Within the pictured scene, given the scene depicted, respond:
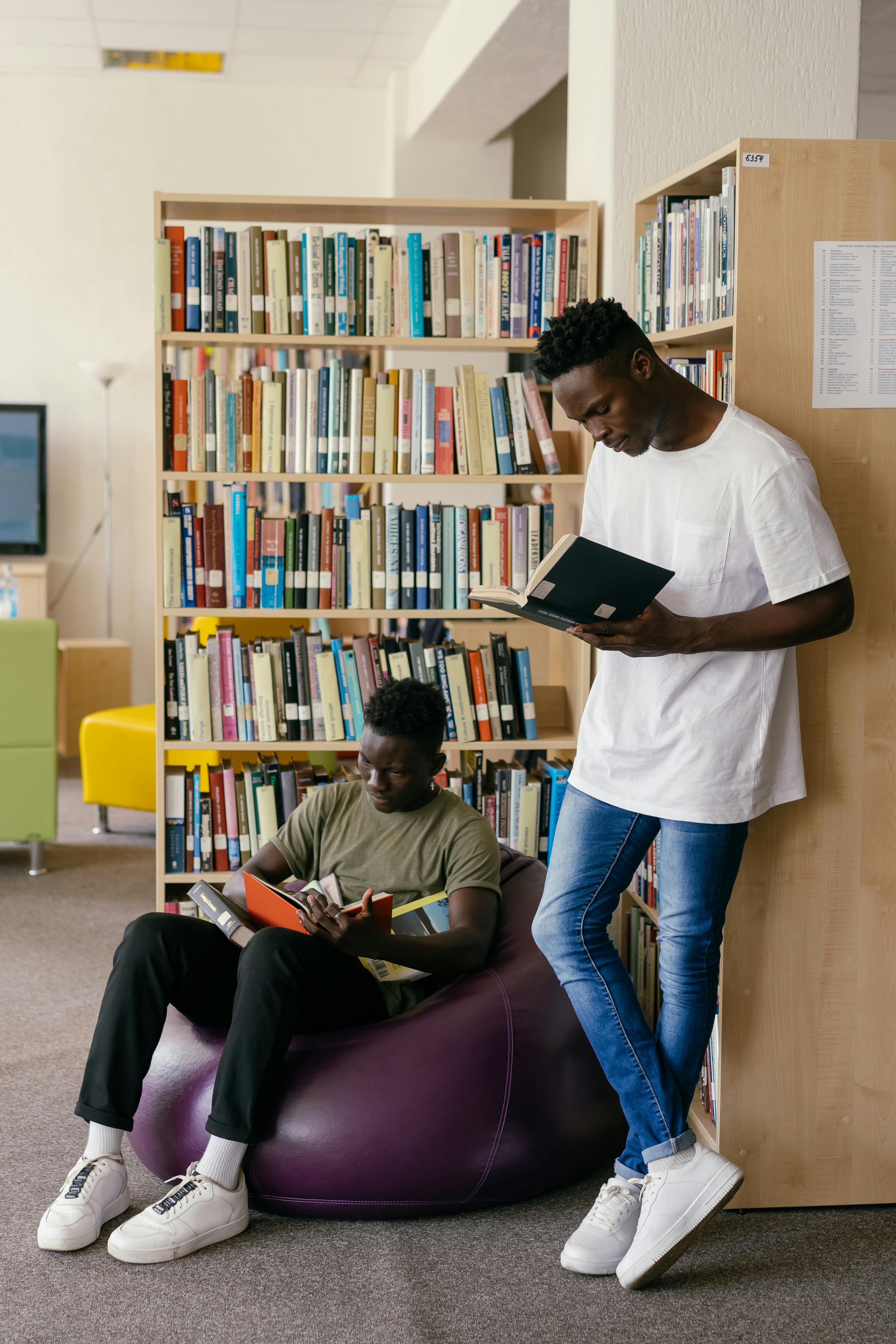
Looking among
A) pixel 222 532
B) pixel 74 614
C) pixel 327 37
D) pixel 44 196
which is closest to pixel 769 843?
pixel 222 532

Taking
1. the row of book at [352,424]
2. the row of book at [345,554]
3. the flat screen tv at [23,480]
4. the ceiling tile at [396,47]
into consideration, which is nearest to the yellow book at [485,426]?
the row of book at [352,424]

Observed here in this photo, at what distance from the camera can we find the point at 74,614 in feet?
21.9

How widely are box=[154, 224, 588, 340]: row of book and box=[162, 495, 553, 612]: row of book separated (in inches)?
17.8

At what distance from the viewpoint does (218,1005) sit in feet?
6.97

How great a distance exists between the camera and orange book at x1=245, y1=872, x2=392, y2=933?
1.97 metres

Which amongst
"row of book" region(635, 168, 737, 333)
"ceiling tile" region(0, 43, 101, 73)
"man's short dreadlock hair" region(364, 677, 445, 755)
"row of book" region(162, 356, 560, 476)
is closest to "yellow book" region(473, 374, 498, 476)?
"row of book" region(162, 356, 560, 476)

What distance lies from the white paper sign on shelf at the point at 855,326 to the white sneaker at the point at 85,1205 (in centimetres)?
174

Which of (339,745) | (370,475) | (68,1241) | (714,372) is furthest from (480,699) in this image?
(68,1241)

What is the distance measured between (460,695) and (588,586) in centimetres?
155

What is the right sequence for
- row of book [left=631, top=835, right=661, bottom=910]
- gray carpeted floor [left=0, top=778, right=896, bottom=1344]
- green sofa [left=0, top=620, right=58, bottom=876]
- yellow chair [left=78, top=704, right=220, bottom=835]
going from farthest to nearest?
yellow chair [left=78, top=704, right=220, bottom=835] → green sofa [left=0, top=620, right=58, bottom=876] → row of book [left=631, top=835, right=661, bottom=910] → gray carpeted floor [left=0, top=778, right=896, bottom=1344]

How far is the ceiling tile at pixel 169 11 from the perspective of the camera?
501cm

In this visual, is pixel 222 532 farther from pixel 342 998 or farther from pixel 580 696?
pixel 342 998

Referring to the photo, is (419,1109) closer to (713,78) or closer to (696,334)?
(696,334)

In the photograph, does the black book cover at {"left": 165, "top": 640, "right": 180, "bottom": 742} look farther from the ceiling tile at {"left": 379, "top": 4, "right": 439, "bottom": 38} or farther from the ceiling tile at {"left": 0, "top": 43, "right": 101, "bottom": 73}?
the ceiling tile at {"left": 0, "top": 43, "right": 101, "bottom": 73}
